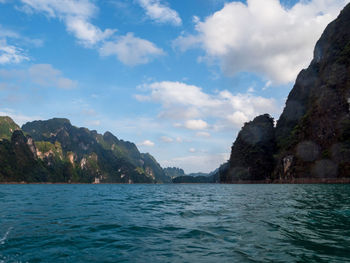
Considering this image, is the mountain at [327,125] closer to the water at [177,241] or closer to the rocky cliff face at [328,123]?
the rocky cliff face at [328,123]

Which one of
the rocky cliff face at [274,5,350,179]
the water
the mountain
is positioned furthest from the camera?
the rocky cliff face at [274,5,350,179]

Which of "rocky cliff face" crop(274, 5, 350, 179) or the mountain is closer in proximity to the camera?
the mountain

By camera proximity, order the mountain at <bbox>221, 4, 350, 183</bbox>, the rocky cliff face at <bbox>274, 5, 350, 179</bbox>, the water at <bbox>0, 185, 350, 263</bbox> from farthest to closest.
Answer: the rocky cliff face at <bbox>274, 5, 350, 179</bbox>, the mountain at <bbox>221, 4, 350, 183</bbox>, the water at <bbox>0, 185, 350, 263</bbox>

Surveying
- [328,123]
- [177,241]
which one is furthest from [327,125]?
[177,241]

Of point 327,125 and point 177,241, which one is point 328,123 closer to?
point 327,125

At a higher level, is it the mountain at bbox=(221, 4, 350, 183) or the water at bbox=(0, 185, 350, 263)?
the mountain at bbox=(221, 4, 350, 183)

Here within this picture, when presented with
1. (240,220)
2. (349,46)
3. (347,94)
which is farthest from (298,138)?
(240,220)

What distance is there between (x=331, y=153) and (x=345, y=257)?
141 metres

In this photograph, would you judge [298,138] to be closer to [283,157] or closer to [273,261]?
[283,157]

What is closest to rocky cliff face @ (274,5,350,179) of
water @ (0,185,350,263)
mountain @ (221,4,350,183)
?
mountain @ (221,4,350,183)

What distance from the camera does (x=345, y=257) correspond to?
869 cm

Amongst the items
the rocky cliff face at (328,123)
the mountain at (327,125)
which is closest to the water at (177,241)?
the mountain at (327,125)

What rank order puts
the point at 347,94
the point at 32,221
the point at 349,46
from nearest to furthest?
the point at 32,221, the point at 347,94, the point at 349,46

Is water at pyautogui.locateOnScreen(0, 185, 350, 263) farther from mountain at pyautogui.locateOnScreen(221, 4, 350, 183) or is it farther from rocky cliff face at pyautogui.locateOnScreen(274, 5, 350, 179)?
rocky cliff face at pyautogui.locateOnScreen(274, 5, 350, 179)
